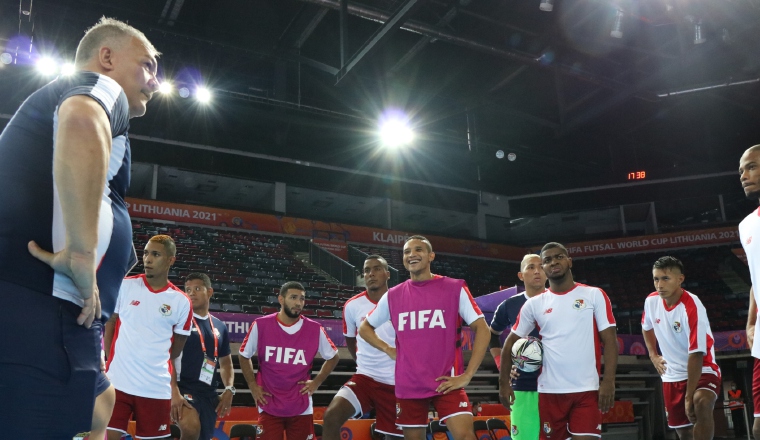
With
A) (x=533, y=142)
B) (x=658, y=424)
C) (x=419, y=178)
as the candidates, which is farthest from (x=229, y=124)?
(x=658, y=424)

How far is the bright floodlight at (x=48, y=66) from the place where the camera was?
1772cm

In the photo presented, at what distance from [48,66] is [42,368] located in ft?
62.8

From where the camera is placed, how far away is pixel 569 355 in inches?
206

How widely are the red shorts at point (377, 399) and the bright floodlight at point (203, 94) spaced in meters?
15.2

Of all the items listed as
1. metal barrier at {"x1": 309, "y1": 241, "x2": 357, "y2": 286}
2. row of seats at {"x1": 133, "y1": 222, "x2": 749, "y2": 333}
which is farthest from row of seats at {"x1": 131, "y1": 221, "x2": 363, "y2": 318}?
metal barrier at {"x1": 309, "y1": 241, "x2": 357, "y2": 286}

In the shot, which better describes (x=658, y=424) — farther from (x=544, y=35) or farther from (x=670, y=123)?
(x=670, y=123)

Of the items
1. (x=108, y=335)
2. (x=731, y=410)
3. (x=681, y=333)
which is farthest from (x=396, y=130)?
(x=108, y=335)

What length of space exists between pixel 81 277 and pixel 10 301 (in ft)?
0.61

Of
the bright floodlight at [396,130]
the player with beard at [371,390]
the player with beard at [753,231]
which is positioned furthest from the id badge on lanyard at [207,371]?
the bright floodlight at [396,130]

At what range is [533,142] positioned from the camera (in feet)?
84.2

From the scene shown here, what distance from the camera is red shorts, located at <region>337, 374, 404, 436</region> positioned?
6312 millimetres

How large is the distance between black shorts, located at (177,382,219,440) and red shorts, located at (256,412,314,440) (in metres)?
0.54

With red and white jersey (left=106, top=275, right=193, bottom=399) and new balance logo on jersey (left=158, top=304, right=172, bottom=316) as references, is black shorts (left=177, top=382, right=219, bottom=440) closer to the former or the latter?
red and white jersey (left=106, top=275, right=193, bottom=399)

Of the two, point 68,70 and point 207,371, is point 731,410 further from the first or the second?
point 68,70
